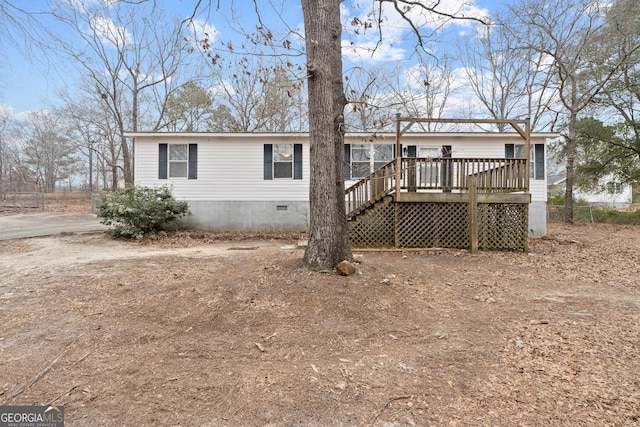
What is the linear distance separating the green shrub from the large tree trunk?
23.1 feet

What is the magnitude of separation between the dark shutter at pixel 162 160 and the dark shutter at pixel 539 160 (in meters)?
12.6

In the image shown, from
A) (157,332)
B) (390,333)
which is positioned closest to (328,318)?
(390,333)

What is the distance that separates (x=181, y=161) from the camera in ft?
38.0

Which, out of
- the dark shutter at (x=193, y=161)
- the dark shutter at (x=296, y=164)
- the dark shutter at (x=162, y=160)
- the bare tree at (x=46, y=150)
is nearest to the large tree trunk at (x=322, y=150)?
the dark shutter at (x=296, y=164)

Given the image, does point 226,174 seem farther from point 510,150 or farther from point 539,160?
point 539,160

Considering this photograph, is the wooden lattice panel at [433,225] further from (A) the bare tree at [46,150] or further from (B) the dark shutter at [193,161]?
(A) the bare tree at [46,150]

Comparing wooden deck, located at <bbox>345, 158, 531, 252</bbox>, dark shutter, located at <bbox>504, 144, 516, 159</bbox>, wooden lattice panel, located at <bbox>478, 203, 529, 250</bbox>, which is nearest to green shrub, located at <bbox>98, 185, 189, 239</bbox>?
wooden deck, located at <bbox>345, 158, 531, 252</bbox>

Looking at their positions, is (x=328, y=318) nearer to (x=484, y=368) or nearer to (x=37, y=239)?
(x=484, y=368)

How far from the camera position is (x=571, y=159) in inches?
612

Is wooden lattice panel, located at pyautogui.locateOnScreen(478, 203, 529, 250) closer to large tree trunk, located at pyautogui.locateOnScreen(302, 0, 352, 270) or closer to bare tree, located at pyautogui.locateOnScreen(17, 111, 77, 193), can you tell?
large tree trunk, located at pyautogui.locateOnScreen(302, 0, 352, 270)

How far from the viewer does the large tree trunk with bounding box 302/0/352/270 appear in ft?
15.5

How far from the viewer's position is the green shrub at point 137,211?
31.6 ft

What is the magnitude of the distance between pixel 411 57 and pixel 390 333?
5.39m

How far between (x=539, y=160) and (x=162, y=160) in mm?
12827
